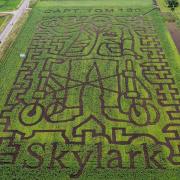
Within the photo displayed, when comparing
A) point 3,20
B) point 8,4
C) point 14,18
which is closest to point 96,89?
point 14,18

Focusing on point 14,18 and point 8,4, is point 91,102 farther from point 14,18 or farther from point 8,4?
point 8,4

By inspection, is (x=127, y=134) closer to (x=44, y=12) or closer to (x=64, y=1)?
(x=44, y=12)

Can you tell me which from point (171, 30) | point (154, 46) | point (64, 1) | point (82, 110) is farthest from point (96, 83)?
point (64, 1)

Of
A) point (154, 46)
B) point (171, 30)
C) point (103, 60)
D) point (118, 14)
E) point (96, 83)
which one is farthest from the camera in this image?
point (118, 14)

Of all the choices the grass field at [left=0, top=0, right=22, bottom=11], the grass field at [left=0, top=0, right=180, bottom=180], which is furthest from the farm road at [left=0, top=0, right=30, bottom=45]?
the grass field at [left=0, top=0, right=180, bottom=180]

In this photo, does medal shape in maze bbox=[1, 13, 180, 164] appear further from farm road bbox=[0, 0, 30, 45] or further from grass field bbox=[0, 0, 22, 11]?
grass field bbox=[0, 0, 22, 11]
